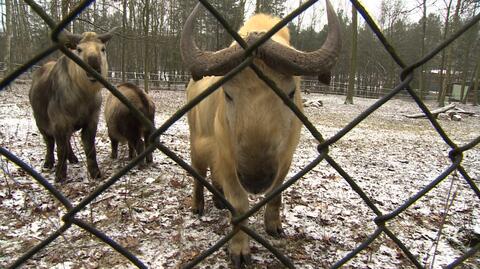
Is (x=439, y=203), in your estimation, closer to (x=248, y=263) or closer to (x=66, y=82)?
(x=248, y=263)

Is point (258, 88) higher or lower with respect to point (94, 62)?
lower

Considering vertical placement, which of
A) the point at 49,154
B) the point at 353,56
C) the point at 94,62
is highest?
the point at 353,56

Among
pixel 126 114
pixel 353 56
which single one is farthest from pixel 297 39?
pixel 126 114

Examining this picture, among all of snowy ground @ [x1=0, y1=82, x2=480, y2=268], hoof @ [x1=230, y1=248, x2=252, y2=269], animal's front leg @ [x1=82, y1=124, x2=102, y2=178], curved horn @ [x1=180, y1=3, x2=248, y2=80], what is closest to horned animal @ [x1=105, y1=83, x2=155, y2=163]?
snowy ground @ [x1=0, y1=82, x2=480, y2=268]

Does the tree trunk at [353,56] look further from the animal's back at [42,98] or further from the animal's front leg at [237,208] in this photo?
the animal's front leg at [237,208]

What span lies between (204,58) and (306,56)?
0.52m

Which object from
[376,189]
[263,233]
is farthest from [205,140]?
[376,189]

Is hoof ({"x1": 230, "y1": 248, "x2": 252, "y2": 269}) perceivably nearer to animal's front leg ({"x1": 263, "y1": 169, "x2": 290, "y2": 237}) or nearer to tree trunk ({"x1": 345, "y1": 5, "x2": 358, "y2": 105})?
animal's front leg ({"x1": 263, "y1": 169, "x2": 290, "y2": 237})

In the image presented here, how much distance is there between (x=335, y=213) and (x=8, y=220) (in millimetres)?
3731

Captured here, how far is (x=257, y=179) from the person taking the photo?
196cm

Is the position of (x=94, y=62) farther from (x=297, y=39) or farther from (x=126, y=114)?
(x=297, y=39)

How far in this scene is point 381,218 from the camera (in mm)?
1112

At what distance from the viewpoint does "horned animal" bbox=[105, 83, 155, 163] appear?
556cm

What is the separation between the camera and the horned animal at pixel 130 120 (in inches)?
219
